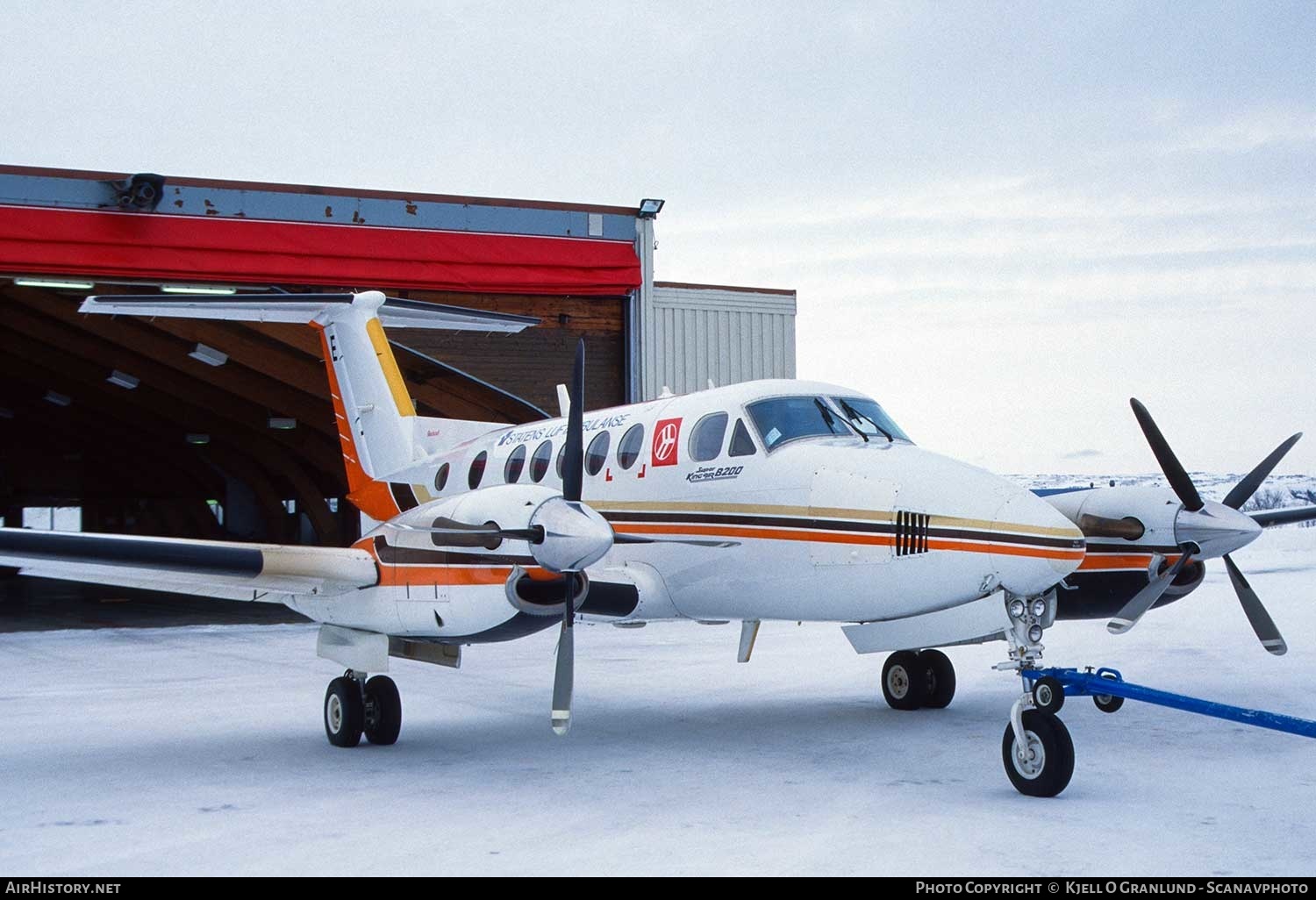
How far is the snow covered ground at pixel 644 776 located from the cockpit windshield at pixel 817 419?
92.0 inches

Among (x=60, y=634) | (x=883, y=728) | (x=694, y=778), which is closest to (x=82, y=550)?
(x=694, y=778)

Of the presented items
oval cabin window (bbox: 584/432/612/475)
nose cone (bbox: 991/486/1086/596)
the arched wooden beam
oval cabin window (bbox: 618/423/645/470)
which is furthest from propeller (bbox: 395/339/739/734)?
the arched wooden beam

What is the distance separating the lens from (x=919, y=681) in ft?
35.8

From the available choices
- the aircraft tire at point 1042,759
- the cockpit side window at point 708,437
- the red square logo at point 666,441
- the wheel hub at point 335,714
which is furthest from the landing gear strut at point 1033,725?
the wheel hub at point 335,714

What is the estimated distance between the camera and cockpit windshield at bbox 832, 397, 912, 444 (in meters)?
9.10

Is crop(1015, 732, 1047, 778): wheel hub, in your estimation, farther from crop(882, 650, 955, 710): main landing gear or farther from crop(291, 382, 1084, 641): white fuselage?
crop(882, 650, 955, 710): main landing gear

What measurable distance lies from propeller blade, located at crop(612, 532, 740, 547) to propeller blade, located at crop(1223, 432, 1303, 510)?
4.04 metres

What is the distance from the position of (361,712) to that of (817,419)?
4.17m

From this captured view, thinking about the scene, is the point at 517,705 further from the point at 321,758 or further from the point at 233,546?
the point at 233,546

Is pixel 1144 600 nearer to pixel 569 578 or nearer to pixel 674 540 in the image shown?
pixel 674 540

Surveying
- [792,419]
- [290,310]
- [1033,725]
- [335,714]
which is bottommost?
[335,714]

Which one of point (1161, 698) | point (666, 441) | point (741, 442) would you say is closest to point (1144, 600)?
point (1161, 698)

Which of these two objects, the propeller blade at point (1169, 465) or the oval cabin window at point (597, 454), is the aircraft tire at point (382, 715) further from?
the propeller blade at point (1169, 465)
